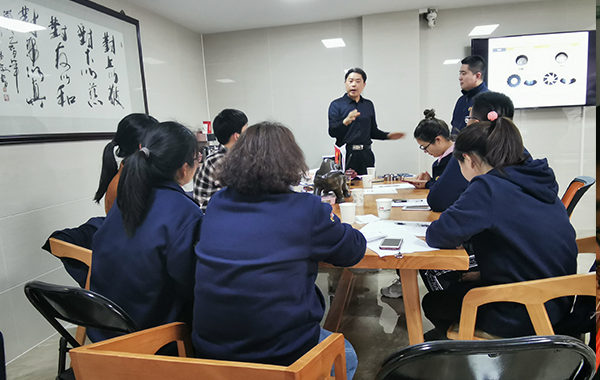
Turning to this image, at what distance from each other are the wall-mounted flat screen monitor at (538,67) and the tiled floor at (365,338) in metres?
2.63

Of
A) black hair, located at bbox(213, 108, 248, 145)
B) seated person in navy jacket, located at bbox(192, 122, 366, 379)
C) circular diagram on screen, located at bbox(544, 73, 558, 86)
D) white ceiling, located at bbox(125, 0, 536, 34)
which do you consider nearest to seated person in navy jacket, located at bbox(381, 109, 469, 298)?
seated person in navy jacket, located at bbox(192, 122, 366, 379)

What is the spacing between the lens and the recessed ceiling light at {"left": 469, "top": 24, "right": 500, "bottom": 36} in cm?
418

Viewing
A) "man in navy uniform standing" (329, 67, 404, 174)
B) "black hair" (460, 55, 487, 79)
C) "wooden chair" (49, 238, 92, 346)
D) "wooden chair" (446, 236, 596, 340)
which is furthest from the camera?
"man in navy uniform standing" (329, 67, 404, 174)

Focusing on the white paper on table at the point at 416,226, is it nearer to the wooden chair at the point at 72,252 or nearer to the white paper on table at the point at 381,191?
the white paper on table at the point at 381,191

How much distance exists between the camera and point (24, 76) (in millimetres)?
2436

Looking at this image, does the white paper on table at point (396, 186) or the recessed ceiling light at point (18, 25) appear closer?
the recessed ceiling light at point (18, 25)

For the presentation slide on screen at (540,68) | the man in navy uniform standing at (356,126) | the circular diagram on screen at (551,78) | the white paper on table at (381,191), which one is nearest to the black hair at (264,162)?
the white paper on table at (381,191)

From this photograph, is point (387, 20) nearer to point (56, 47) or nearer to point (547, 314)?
point (56, 47)

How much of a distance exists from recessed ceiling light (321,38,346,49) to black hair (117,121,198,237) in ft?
11.3

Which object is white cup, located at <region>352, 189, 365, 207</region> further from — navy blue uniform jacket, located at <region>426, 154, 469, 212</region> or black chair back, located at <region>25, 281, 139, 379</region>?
black chair back, located at <region>25, 281, 139, 379</region>

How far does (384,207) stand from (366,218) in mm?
105

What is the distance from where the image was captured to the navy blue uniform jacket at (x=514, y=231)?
1.31 meters

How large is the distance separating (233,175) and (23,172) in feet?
6.41

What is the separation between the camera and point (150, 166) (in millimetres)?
1333
